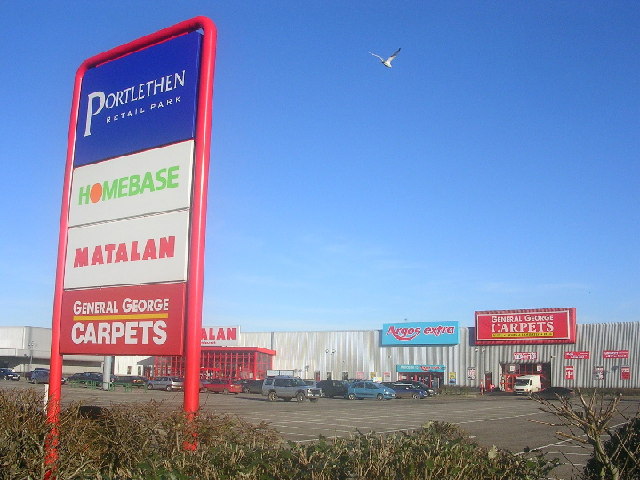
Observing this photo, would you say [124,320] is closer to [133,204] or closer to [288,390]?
[133,204]

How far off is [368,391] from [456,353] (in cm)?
1735

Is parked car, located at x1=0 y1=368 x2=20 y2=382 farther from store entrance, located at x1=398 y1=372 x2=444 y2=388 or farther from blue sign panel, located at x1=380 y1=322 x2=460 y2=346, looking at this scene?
store entrance, located at x1=398 y1=372 x2=444 y2=388

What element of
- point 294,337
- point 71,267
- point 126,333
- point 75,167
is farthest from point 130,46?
Result: point 294,337

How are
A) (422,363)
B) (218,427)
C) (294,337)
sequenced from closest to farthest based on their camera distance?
(218,427) < (422,363) < (294,337)

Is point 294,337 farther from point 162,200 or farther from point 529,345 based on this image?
point 162,200

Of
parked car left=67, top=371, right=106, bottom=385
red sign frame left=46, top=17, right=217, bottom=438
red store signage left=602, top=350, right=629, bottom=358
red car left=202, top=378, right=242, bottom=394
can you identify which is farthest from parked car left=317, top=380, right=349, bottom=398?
red sign frame left=46, top=17, right=217, bottom=438

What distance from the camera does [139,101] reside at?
817 cm

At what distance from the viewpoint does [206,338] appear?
67.9 m

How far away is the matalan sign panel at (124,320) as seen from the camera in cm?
716

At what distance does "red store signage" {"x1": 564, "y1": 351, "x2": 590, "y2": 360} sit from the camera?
193ft

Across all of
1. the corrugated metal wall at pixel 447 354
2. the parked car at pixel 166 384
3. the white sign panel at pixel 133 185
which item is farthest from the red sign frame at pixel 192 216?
the corrugated metal wall at pixel 447 354

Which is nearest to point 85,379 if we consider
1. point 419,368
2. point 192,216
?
point 419,368

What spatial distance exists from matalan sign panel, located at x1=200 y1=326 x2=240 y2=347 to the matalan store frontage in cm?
10

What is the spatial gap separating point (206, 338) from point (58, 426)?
62.8 meters
